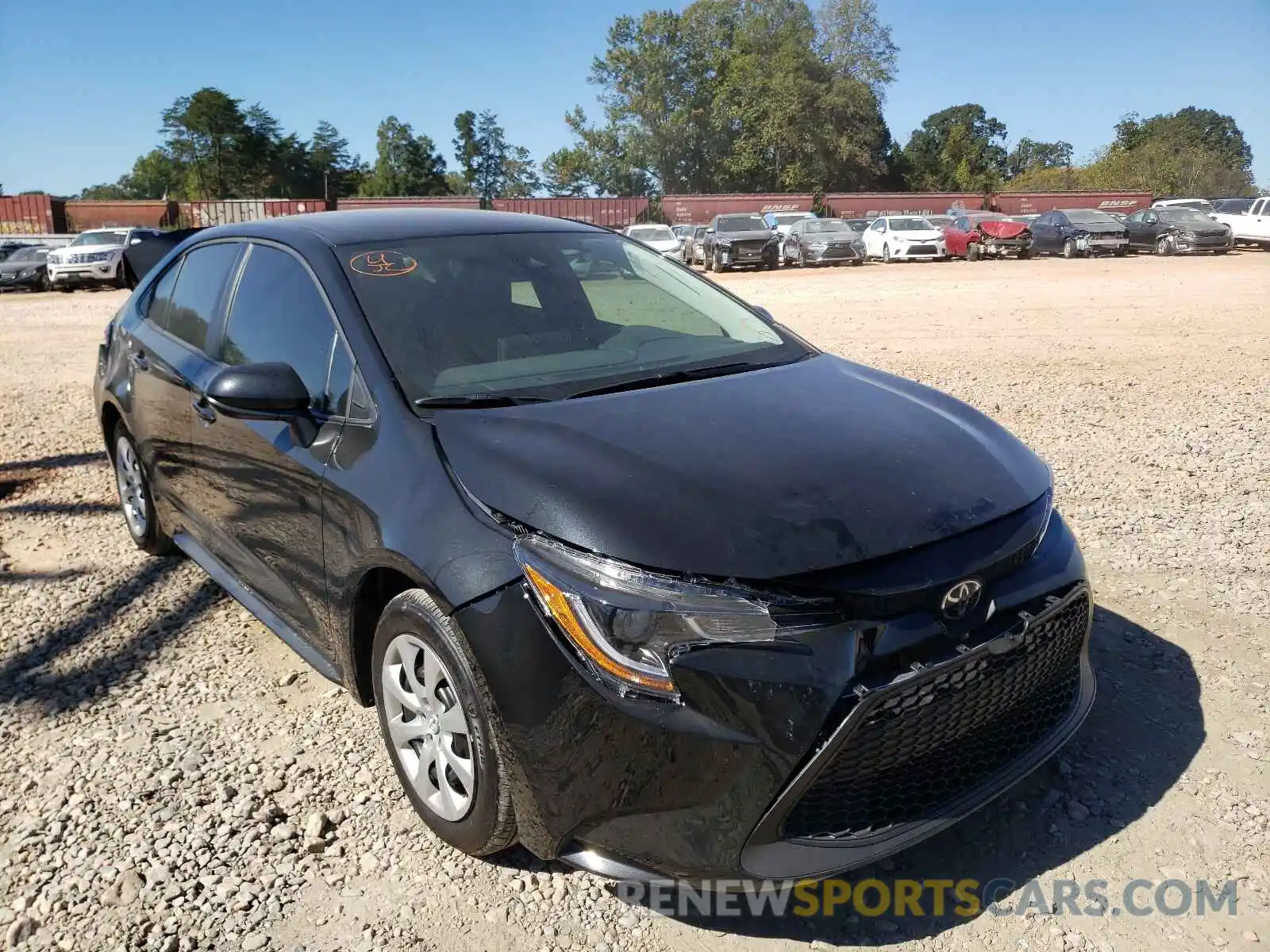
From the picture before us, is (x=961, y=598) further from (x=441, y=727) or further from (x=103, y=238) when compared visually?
(x=103, y=238)

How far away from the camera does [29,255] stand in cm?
2619

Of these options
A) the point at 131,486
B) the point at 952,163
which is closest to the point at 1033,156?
the point at 952,163

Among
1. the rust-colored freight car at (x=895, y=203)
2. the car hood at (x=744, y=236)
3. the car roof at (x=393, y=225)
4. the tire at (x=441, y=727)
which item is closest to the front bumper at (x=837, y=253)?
the car hood at (x=744, y=236)

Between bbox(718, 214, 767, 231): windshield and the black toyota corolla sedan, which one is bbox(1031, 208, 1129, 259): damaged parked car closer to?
bbox(718, 214, 767, 231): windshield

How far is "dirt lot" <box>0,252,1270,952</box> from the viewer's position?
2385 mm

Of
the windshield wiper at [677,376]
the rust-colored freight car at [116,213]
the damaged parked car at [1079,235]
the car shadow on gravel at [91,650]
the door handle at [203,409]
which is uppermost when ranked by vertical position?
the rust-colored freight car at [116,213]

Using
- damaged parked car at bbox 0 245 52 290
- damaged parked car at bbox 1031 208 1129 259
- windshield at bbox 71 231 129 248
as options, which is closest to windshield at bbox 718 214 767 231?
damaged parked car at bbox 1031 208 1129 259

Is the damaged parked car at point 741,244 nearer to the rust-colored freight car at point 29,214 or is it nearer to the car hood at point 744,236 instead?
the car hood at point 744,236

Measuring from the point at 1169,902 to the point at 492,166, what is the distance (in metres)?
121

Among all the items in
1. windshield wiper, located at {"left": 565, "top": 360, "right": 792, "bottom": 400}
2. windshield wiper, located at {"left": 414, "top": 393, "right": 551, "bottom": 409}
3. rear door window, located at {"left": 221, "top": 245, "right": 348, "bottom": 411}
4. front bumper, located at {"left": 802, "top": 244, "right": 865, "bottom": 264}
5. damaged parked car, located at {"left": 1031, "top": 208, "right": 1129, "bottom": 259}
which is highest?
damaged parked car, located at {"left": 1031, "top": 208, "right": 1129, "bottom": 259}

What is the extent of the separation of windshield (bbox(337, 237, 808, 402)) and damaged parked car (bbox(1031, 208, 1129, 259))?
2869 centimetres

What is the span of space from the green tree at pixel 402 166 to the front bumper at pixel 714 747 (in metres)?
99.3

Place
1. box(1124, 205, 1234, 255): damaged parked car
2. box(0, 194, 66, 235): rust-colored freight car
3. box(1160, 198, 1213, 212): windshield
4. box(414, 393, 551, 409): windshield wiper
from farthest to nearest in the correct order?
box(0, 194, 66, 235): rust-colored freight car → box(1160, 198, 1213, 212): windshield → box(1124, 205, 1234, 255): damaged parked car → box(414, 393, 551, 409): windshield wiper

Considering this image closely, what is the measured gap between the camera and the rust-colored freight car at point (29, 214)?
44.9 meters
